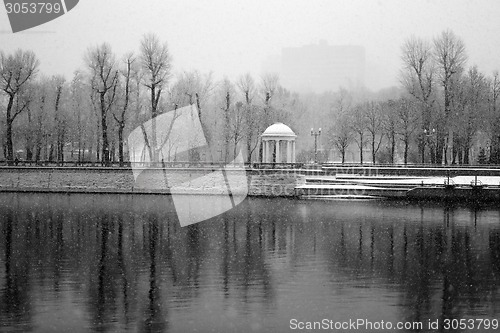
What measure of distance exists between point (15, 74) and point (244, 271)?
33732mm

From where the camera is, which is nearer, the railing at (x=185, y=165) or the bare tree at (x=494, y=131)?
the railing at (x=185, y=165)

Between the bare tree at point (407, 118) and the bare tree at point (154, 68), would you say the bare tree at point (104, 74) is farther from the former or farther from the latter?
the bare tree at point (407, 118)

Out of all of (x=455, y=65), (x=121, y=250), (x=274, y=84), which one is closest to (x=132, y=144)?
(x=274, y=84)

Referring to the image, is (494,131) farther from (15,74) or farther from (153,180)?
(15,74)

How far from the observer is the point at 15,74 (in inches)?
1626

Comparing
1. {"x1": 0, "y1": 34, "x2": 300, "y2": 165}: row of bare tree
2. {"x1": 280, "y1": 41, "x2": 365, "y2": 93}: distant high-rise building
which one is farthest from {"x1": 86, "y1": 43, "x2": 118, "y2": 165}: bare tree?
{"x1": 280, "y1": 41, "x2": 365, "y2": 93}: distant high-rise building

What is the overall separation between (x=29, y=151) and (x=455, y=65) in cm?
3163

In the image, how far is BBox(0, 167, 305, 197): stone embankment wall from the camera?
3422cm

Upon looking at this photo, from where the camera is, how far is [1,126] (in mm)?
45969

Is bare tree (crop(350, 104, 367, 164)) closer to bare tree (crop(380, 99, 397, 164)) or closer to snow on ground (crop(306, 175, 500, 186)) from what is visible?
bare tree (crop(380, 99, 397, 164))

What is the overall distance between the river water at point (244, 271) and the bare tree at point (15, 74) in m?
19.4

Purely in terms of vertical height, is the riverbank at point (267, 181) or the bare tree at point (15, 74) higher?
the bare tree at point (15, 74)

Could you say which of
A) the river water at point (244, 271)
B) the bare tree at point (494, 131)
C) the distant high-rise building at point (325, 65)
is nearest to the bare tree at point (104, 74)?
the river water at point (244, 271)

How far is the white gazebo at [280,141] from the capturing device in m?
36.7
